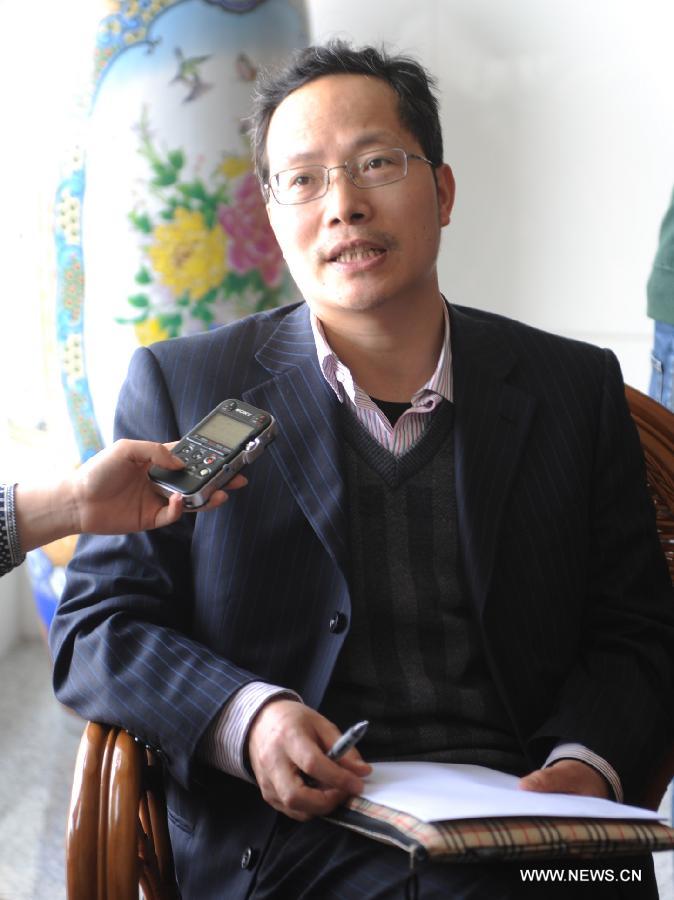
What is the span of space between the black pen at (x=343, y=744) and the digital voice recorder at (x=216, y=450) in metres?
0.28

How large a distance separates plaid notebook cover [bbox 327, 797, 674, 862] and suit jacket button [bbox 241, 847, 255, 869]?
194mm

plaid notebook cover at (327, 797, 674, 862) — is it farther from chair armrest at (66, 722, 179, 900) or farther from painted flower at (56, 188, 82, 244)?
painted flower at (56, 188, 82, 244)

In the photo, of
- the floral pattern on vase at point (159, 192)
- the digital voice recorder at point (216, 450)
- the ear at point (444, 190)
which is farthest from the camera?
the floral pattern on vase at point (159, 192)

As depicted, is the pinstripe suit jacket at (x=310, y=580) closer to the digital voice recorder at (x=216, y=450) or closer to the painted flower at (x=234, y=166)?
the digital voice recorder at (x=216, y=450)

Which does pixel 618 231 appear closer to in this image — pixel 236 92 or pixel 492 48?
pixel 492 48

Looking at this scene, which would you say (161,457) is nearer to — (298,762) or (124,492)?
(124,492)

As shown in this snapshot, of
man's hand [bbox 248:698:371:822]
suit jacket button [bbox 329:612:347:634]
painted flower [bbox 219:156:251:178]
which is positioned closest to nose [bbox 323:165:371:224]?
suit jacket button [bbox 329:612:347:634]

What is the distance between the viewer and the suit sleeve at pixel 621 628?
4.27ft

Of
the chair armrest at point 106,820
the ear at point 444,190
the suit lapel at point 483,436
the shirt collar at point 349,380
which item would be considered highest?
the ear at point 444,190

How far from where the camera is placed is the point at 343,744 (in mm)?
1101

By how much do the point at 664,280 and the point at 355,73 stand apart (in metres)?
0.74

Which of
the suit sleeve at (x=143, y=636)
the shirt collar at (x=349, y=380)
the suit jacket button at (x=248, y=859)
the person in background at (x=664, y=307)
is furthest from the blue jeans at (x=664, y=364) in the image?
the suit jacket button at (x=248, y=859)

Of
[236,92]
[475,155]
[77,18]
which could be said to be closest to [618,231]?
[475,155]

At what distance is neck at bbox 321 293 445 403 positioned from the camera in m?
1.44
